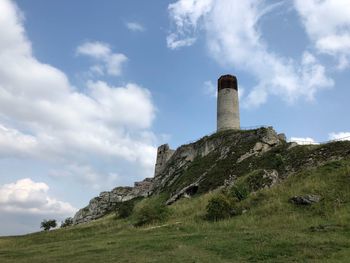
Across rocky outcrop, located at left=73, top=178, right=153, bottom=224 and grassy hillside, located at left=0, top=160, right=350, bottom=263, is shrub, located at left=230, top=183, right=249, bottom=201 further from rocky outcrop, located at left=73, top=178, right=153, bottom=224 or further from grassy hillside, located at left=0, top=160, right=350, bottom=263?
rocky outcrop, located at left=73, top=178, right=153, bottom=224

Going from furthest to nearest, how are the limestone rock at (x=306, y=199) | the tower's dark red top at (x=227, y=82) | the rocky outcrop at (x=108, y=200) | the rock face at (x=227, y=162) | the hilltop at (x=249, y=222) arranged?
the rocky outcrop at (x=108, y=200), the tower's dark red top at (x=227, y=82), the rock face at (x=227, y=162), the limestone rock at (x=306, y=199), the hilltop at (x=249, y=222)

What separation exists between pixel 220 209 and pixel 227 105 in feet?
136

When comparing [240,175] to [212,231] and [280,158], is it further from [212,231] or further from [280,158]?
[212,231]

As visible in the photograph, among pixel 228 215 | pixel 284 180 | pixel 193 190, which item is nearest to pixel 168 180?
pixel 193 190

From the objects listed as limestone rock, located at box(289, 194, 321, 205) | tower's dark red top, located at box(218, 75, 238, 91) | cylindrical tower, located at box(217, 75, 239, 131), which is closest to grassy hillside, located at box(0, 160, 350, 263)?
limestone rock, located at box(289, 194, 321, 205)

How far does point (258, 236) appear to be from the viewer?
2316 centimetres

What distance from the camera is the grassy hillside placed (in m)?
19.2

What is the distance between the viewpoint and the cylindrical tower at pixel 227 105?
72938 mm

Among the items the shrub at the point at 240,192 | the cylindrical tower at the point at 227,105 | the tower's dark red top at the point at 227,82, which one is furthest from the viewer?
the tower's dark red top at the point at 227,82

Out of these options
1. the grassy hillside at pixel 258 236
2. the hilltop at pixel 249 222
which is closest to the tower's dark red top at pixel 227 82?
the hilltop at pixel 249 222

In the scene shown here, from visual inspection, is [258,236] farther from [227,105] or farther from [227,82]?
[227,82]

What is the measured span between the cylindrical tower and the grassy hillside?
33378 mm

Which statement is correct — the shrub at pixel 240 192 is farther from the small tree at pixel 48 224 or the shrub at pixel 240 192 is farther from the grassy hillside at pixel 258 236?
the small tree at pixel 48 224

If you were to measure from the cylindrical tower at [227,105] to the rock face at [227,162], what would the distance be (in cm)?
336
